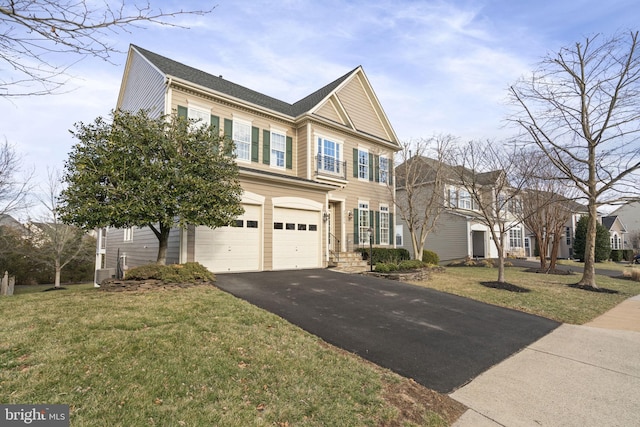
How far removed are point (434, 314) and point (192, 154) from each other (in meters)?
7.66

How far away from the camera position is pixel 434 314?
291 inches

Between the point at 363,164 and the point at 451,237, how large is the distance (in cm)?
1179

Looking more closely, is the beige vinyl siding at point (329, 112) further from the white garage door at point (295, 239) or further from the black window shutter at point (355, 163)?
the white garage door at point (295, 239)

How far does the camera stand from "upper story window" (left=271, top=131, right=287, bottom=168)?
47.4 feet

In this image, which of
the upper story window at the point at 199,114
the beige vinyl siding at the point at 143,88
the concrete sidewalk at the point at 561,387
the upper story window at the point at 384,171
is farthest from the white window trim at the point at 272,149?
the concrete sidewalk at the point at 561,387

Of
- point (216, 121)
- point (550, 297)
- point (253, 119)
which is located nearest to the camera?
point (550, 297)

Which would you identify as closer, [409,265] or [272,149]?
[409,265]

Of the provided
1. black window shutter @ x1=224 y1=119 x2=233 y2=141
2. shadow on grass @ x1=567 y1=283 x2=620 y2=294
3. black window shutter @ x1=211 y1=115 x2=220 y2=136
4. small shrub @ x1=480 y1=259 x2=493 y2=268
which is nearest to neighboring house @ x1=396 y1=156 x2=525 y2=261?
small shrub @ x1=480 y1=259 x2=493 y2=268

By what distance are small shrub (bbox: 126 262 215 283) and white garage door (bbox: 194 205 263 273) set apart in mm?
1456

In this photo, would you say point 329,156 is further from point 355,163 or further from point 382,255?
point 382,255

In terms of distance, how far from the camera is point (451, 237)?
2477 cm

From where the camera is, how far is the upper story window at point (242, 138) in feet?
43.3

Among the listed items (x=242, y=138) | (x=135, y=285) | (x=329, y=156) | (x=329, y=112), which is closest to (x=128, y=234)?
(x=242, y=138)

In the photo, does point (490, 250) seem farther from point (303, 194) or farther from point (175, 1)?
point (175, 1)
